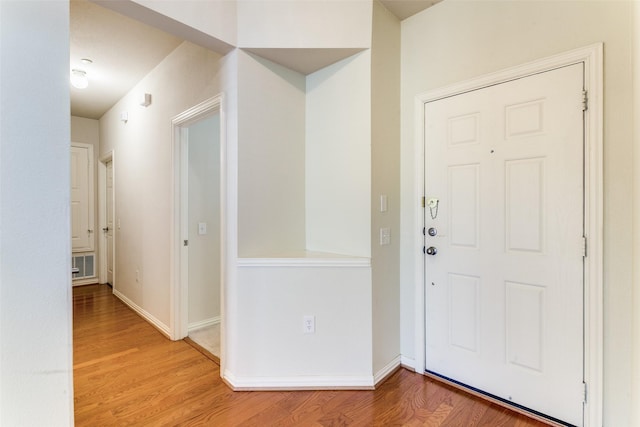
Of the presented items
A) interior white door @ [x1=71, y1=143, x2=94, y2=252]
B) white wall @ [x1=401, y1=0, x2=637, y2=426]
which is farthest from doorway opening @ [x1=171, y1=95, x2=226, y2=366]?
interior white door @ [x1=71, y1=143, x2=94, y2=252]

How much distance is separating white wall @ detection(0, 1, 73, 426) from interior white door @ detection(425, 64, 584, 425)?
203cm

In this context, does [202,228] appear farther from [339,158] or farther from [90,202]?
[90,202]

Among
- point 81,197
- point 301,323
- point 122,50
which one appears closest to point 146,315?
point 301,323

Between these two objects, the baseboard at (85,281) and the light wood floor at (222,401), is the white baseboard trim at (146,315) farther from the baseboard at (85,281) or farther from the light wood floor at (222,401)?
the baseboard at (85,281)

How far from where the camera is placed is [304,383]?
206 cm

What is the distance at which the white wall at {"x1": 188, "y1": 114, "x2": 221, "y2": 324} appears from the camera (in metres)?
3.00

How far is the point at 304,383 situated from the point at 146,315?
2.20m

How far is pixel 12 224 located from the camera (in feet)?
2.58

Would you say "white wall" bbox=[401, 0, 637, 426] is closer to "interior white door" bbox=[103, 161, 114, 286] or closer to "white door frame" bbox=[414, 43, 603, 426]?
"white door frame" bbox=[414, 43, 603, 426]

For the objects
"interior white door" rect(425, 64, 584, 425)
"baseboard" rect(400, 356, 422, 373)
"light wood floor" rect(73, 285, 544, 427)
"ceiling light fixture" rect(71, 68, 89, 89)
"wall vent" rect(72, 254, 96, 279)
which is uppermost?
"ceiling light fixture" rect(71, 68, 89, 89)

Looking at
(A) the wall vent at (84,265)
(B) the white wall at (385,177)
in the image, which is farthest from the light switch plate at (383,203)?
(A) the wall vent at (84,265)

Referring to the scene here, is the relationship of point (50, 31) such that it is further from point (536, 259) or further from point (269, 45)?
point (536, 259)

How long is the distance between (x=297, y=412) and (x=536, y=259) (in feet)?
5.52

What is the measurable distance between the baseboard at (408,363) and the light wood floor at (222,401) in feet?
0.18
